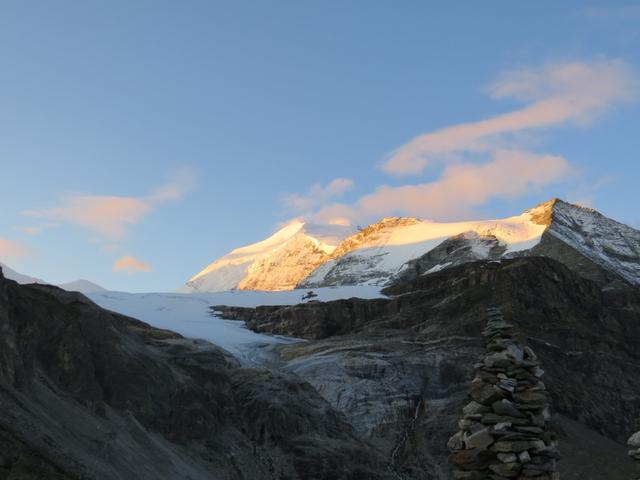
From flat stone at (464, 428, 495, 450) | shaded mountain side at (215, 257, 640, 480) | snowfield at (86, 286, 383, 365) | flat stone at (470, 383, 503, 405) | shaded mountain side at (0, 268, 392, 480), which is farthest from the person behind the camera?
snowfield at (86, 286, 383, 365)

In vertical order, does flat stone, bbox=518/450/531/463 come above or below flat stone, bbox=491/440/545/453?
below

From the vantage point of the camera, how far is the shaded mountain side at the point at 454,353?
46.2 metres

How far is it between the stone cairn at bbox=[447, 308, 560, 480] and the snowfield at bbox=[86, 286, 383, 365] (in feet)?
155

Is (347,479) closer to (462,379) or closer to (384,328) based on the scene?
(462,379)

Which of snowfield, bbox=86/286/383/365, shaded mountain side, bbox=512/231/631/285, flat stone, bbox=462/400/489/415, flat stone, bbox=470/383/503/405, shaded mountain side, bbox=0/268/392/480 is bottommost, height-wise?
shaded mountain side, bbox=0/268/392/480

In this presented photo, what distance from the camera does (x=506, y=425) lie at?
34.0ft

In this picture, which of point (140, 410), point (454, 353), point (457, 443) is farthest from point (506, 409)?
point (454, 353)

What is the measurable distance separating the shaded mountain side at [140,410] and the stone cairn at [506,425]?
1174cm

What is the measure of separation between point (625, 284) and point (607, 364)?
26.3 meters

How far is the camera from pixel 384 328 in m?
69.0

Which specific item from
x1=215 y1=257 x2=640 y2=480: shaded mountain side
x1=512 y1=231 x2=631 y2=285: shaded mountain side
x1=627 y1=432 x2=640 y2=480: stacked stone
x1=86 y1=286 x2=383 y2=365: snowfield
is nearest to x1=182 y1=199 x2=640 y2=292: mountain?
x1=512 y1=231 x2=631 y2=285: shaded mountain side

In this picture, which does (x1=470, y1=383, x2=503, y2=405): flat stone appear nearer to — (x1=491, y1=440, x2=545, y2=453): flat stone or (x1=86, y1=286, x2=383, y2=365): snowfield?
(x1=491, y1=440, x2=545, y2=453): flat stone

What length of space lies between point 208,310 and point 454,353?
1446 inches

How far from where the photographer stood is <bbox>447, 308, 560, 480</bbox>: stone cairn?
10234 millimetres
